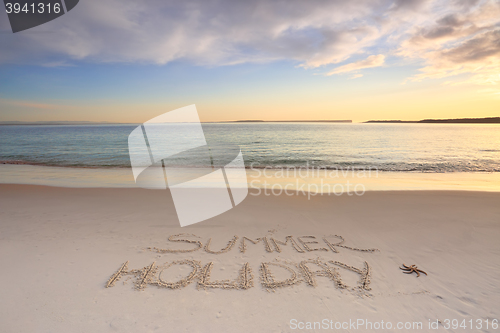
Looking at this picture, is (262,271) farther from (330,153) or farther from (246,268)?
(330,153)

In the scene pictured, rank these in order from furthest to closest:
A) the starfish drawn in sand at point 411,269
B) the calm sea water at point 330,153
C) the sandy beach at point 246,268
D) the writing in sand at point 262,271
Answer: the calm sea water at point 330,153, the starfish drawn in sand at point 411,269, the writing in sand at point 262,271, the sandy beach at point 246,268

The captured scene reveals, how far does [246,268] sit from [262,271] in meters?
0.24

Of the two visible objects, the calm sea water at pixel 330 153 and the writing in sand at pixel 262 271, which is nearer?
the writing in sand at pixel 262 271

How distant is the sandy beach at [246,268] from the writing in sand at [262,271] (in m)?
0.02

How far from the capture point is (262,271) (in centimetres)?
346

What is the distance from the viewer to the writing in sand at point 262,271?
3125 millimetres

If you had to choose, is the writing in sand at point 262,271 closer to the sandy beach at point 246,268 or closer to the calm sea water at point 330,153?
the sandy beach at point 246,268

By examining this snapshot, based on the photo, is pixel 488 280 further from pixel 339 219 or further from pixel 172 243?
pixel 172 243

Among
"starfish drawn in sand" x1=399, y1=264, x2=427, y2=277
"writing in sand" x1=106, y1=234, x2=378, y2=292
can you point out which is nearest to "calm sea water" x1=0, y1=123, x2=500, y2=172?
"writing in sand" x1=106, y1=234, x2=378, y2=292

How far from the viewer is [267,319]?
8.43 ft

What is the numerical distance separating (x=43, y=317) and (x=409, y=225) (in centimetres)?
632

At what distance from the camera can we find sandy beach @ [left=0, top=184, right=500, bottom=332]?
259cm

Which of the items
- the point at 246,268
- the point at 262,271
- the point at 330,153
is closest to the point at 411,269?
the point at 262,271

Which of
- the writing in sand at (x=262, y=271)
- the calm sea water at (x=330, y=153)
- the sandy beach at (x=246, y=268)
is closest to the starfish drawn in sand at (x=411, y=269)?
the sandy beach at (x=246, y=268)
